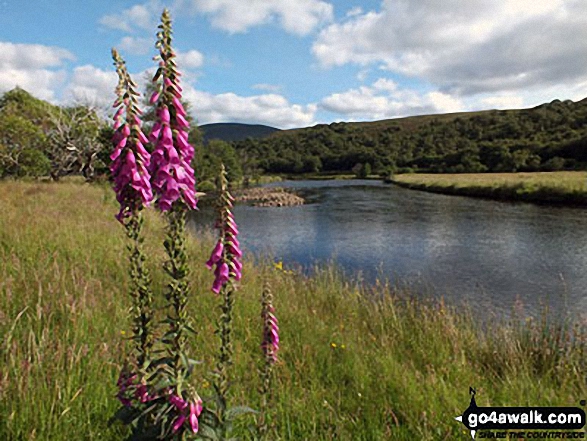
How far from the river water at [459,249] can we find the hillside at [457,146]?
45.4m

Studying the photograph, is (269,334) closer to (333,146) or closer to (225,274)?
(225,274)

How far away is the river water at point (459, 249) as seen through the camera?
37.4 ft

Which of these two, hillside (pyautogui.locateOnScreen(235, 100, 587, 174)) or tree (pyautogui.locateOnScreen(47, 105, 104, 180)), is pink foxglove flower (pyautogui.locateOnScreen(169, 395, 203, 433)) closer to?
tree (pyautogui.locateOnScreen(47, 105, 104, 180))

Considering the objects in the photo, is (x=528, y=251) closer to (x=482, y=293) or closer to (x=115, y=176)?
(x=482, y=293)

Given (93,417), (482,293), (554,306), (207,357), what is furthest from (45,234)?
(554,306)

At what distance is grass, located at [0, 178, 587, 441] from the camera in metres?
2.96

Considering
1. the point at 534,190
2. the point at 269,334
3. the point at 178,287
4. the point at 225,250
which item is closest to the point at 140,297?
the point at 178,287

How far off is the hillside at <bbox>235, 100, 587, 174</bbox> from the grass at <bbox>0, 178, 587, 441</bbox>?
220 ft

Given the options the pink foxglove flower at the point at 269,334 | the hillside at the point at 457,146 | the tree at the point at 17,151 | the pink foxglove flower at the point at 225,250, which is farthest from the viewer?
the hillside at the point at 457,146

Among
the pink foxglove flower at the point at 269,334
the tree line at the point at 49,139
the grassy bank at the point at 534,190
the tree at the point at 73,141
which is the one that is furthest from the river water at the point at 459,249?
the tree at the point at 73,141

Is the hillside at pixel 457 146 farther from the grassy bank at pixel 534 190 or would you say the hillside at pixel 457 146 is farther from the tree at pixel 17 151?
the tree at pixel 17 151

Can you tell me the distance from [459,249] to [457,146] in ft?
342

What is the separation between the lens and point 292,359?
4820mm

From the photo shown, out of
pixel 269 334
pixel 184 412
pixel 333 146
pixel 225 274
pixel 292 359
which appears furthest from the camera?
pixel 333 146
